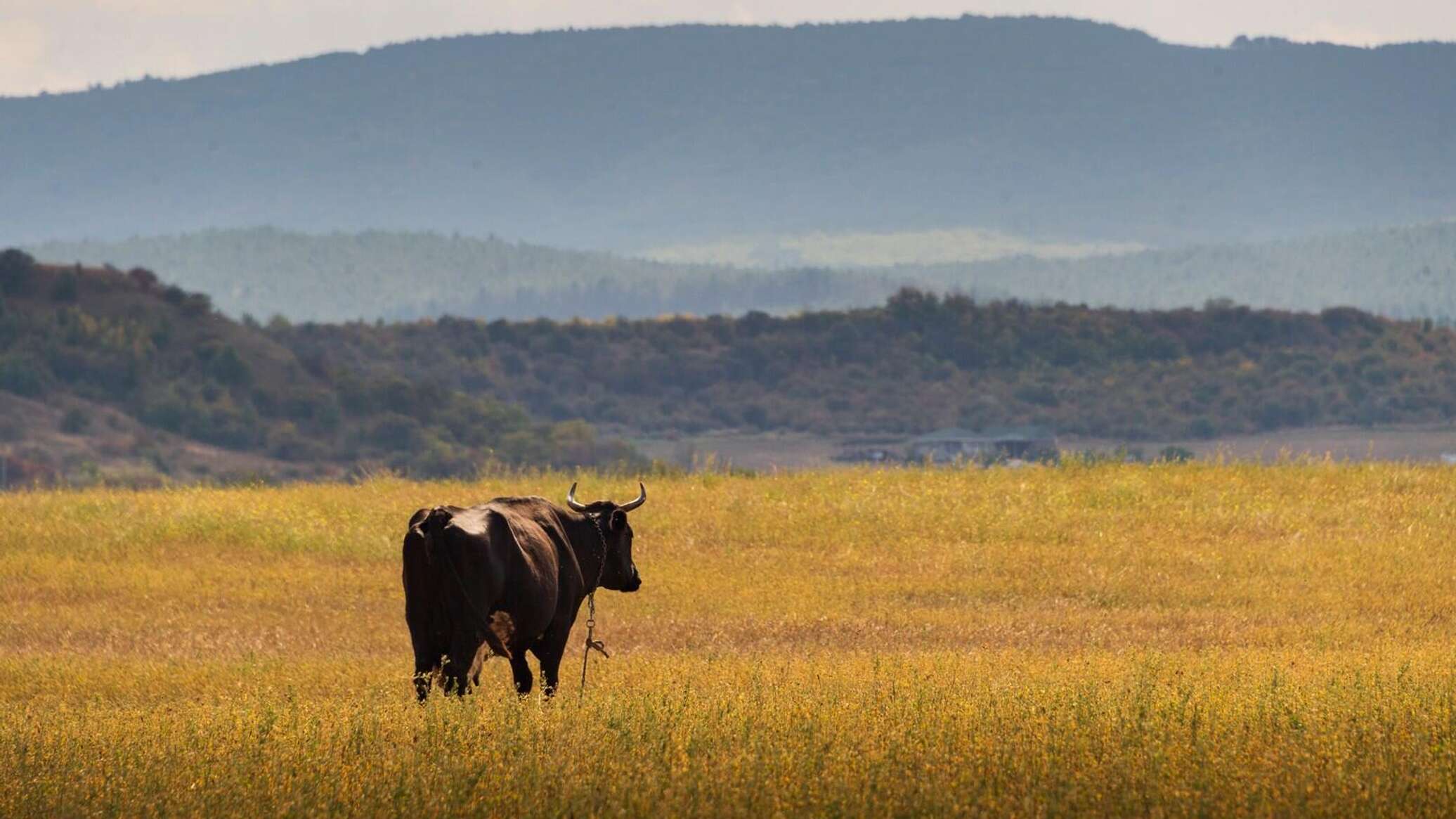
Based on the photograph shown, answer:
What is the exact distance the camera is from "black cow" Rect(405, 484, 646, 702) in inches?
490

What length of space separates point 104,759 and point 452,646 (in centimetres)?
228

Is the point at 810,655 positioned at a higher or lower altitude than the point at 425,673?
lower

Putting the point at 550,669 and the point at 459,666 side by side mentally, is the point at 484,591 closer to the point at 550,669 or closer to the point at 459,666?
the point at 459,666

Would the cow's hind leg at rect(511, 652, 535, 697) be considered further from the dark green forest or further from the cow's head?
the dark green forest

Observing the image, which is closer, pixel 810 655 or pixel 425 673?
pixel 425 673

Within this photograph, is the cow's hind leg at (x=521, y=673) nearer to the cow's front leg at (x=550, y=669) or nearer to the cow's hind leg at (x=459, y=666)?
the cow's front leg at (x=550, y=669)

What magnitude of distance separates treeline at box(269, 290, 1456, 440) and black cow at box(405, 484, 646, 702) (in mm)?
113649

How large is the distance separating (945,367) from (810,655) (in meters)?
124

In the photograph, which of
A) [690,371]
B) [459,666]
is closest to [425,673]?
[459,666]

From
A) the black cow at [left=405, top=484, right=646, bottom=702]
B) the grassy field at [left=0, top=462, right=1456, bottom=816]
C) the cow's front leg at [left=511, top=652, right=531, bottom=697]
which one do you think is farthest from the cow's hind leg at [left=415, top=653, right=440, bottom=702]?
the cow's front leg at [left=511, top=652, right=531, bottom=697]

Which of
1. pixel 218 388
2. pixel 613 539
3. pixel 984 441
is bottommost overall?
pixel 984 441

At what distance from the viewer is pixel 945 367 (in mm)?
141250

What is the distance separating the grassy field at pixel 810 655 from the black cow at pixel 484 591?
1.28ft

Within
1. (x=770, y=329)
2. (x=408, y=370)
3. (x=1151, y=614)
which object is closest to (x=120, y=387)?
(x=408, y=370)
